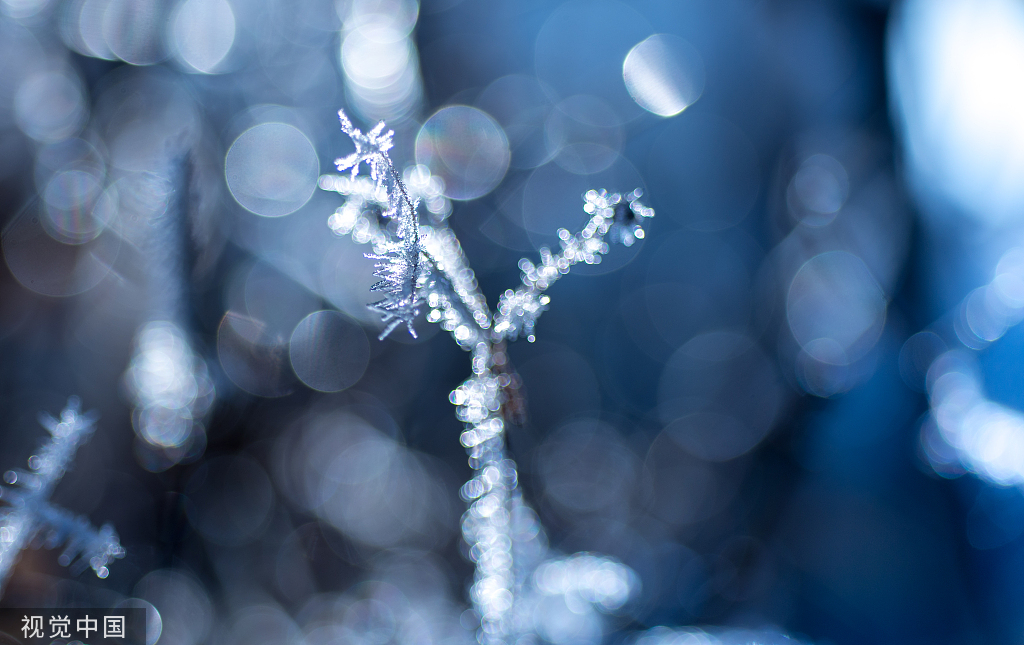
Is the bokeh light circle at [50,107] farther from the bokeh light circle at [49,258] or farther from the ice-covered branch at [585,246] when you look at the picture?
the ice-covered branch at [585,246]

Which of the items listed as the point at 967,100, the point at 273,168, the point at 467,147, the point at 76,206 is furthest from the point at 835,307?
the point at 76,206

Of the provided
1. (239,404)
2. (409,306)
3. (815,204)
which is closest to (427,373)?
(239,404)

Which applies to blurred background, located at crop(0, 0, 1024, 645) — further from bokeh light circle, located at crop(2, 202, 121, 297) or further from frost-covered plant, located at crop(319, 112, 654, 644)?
frost-covered plant, located at crop(319, 112, 654, 644)

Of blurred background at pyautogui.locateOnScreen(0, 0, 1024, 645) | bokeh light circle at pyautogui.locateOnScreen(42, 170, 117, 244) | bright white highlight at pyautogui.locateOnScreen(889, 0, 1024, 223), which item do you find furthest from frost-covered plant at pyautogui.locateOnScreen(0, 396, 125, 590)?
bright white highlight at pyautogui.locateOnScreen(889, 0, 1024, 223)

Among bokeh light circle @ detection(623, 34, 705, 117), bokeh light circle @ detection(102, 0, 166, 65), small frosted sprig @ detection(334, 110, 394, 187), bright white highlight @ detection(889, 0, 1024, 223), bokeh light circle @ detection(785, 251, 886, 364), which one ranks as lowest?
small frosted sprig @ detection(334, 110, 394, 187)

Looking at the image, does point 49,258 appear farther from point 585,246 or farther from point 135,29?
point 585,246

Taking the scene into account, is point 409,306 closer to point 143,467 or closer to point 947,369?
point 143,467

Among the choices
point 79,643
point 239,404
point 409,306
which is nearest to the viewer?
point 409,306

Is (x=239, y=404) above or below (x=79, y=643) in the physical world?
above
